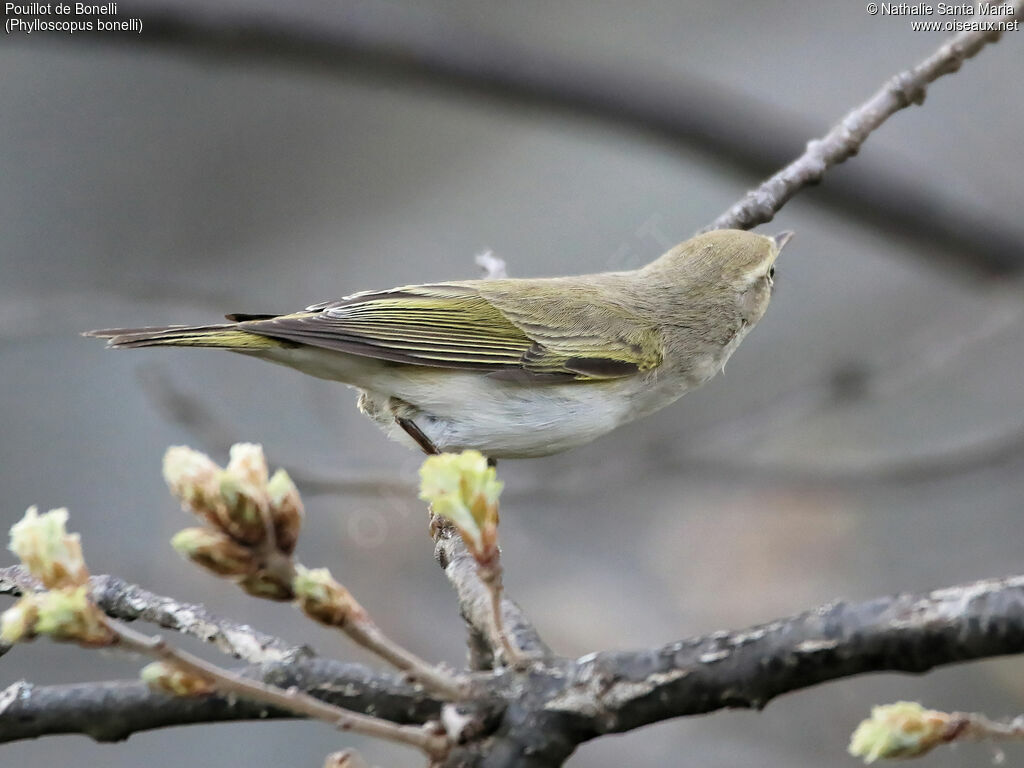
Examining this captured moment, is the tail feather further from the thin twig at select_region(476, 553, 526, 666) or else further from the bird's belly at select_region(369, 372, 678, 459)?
the thin twig at select_region(476, 553, 526, 666)

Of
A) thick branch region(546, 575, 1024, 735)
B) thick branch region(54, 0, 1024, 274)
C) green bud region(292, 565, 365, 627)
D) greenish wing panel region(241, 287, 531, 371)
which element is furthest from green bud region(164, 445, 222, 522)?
thick branch region(54, 0, 1024, 274)

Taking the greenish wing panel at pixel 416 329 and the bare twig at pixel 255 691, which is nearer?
the bare twig at pixel 255 691

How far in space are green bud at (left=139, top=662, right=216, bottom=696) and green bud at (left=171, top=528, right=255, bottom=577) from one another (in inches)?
6.3

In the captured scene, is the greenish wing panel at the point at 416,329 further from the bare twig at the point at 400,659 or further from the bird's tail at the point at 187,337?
the bare twig at the point at 400,659

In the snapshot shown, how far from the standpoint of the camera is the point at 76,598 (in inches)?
49.6

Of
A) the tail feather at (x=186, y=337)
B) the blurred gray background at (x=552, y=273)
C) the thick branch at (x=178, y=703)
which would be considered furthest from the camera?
the blurred gray background at (x=552, y=273)

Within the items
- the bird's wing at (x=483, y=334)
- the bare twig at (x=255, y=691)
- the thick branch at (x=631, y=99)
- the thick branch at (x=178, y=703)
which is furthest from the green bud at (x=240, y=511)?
the thick branch at (x=631, y=99)

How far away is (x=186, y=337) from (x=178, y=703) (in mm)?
1507

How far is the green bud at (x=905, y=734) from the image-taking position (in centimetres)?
130

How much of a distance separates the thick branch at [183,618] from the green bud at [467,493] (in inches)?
14.8

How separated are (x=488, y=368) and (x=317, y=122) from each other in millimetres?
5506

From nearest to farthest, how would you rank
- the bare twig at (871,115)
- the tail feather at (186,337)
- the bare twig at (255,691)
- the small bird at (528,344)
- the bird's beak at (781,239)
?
the bare twig at (255,691), the tail feather at (186,337), the bare twig at (871,115), the small bird at (528,344), the bird's beak at (781,239)

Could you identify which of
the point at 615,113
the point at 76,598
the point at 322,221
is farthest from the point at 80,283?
the point at 76,598

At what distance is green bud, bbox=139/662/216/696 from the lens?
1.34 meters
